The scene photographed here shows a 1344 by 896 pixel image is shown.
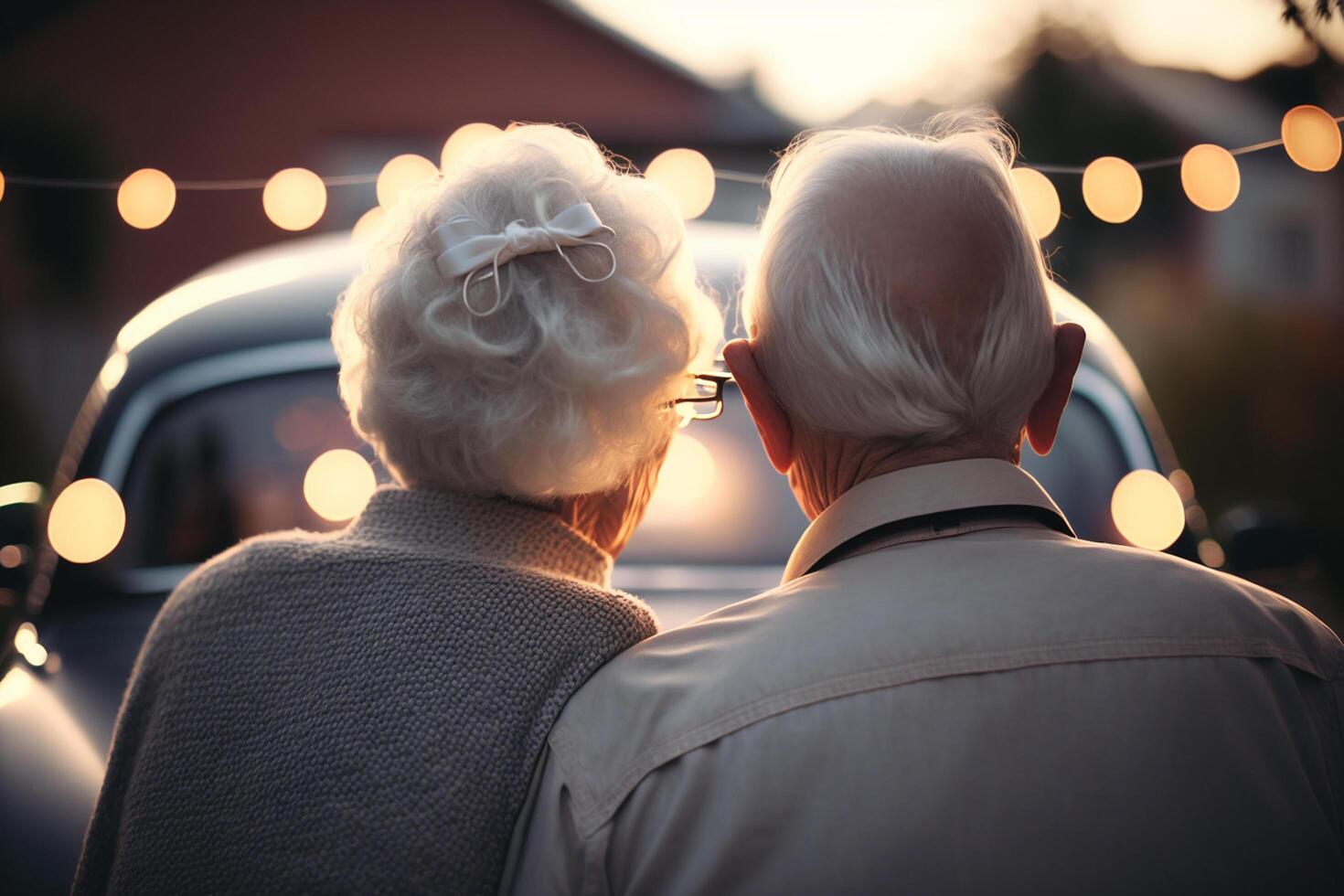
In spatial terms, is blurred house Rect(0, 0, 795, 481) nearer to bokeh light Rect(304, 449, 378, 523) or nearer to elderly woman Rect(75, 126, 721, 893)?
bokeh light Rect(304, 449, 378, 523)

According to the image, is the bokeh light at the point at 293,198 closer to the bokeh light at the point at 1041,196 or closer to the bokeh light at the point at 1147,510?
the bokeh light at the point at 1041,196

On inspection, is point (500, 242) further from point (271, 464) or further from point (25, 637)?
point (25, 637)

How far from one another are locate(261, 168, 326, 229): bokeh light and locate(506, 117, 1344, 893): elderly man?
2020 millimetres

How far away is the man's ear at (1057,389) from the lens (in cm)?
138

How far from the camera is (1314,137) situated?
76.9 inches


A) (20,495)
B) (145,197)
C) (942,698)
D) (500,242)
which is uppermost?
(145,197)

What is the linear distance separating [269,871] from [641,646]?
464 millimetres

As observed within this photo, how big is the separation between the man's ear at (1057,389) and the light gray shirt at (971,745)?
1.03ft

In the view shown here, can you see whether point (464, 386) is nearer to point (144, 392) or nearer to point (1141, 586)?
point (1141, 586)

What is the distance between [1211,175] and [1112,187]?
7.8 inches

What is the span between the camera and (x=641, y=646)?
120 centimetres

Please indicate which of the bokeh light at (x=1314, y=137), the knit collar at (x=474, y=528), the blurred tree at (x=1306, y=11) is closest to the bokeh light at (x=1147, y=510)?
the bokeh light at (x=1314, y=137)

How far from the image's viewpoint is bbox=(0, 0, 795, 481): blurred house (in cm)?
490

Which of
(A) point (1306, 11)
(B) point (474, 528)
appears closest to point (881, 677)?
(B) point (474, 528)
